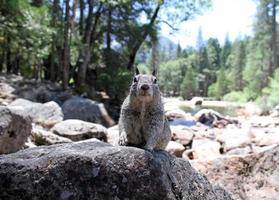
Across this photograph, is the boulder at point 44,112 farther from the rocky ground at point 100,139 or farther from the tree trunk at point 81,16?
the tree trunk at point 81,16

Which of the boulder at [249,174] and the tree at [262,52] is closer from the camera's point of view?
the boulder at [249,174]

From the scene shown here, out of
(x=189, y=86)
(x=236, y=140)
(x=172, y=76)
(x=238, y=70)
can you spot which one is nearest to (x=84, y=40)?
(x=236, y=140)

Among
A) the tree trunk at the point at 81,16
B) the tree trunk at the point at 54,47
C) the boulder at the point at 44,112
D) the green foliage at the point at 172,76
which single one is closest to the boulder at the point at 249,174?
the boulder at the point at 44,112

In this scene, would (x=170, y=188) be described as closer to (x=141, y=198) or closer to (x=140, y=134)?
(x=141, y=198)

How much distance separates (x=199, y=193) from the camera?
11.6 ft

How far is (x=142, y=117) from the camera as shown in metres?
3.96

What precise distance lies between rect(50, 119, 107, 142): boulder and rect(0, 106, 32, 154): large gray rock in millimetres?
3217

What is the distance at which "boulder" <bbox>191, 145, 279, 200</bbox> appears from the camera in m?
5.12

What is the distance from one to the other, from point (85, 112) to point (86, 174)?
13.8 meters

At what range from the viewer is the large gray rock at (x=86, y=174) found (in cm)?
276

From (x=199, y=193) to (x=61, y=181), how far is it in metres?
1.23

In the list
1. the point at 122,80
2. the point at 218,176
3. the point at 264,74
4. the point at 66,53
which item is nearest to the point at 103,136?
the point at 218,176

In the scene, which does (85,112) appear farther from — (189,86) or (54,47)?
(189,86)

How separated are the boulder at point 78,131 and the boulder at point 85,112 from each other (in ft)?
14.4
